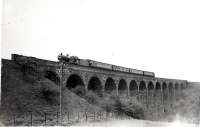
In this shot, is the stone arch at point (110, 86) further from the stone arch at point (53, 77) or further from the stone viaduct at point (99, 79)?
the stone arch at point (53, 77)

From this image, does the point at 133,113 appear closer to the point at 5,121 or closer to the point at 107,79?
the point at 107,79

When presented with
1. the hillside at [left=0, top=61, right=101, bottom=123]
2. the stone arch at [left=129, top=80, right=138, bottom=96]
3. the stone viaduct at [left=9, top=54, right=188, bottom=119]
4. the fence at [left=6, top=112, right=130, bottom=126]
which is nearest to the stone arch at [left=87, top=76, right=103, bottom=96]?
the stone viaduct at [left=9, top=54, right=188, bottom=119]

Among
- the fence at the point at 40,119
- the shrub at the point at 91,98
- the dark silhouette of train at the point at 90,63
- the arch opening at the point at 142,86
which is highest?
the dark silhouette of train at the point at 90,63

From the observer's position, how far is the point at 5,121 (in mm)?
16531

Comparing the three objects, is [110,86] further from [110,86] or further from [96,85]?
[96,85]

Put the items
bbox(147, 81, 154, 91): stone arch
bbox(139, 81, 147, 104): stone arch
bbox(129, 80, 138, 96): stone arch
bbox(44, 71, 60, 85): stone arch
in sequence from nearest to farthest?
bbox(44, 71, 60, 85): stone arch
bbox(139, 81, 147, 104): stone arch
bbox(129, 80, 138, 96): stone arch
bbox(147, 81, 154, 91): stone arch

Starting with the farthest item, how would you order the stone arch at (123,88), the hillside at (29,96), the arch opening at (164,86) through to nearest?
the arch opening at (164,86) < the stone arch at (123,88) < the hillside at (29,96)

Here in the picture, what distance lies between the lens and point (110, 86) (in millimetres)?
40156

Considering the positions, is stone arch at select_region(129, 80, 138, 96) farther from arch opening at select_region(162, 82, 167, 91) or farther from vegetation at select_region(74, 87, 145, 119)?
arch opening at select_region(162, 82, 167, 91)

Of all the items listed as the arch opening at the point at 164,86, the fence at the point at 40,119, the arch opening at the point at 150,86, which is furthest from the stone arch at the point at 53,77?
the arch opening at the point at 164,86

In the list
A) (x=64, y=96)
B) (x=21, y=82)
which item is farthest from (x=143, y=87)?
(x=21, y=82)

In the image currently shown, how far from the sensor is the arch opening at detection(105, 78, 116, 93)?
39688mm

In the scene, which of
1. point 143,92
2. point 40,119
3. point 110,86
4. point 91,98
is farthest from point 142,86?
point 40,119

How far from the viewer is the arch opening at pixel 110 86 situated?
39688mm
